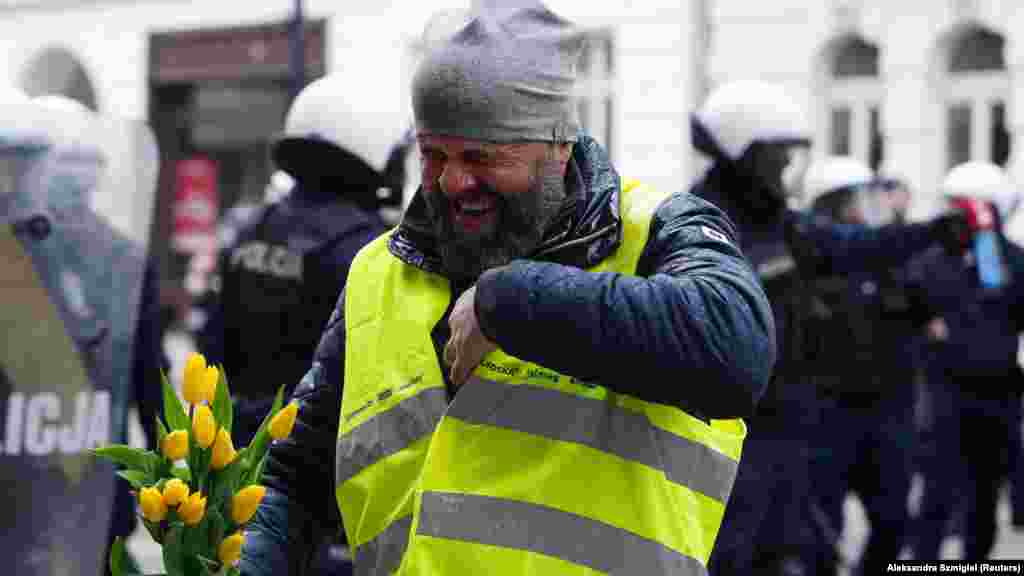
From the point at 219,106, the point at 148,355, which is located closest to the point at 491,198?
the point at 148,355

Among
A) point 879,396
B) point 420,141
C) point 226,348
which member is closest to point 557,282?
point 420,141

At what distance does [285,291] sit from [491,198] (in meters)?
2.90

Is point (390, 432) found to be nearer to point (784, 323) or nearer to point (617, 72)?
point (784, 323)

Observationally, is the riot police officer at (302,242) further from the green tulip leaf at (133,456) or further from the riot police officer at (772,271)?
the green tulip leaf at (133,456)

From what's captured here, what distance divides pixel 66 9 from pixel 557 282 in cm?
2173

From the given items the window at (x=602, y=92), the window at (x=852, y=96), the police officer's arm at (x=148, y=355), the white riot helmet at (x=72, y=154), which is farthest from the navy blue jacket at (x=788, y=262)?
the window at (x=602, y=92)

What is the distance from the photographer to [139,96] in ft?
73.2

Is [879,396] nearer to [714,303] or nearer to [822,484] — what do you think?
[822,484]

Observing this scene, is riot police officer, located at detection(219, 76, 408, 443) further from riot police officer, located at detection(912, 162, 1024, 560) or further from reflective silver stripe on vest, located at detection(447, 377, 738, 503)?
riot police officer, located at detection(912, 162, 1024, 560)

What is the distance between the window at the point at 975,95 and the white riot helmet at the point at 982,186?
6440mm

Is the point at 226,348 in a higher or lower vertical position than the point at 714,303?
lower

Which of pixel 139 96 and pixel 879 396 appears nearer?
pixel 879 396

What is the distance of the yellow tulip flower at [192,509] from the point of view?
2.17 meters

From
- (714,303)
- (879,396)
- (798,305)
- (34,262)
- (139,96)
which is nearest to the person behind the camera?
(714,303)
